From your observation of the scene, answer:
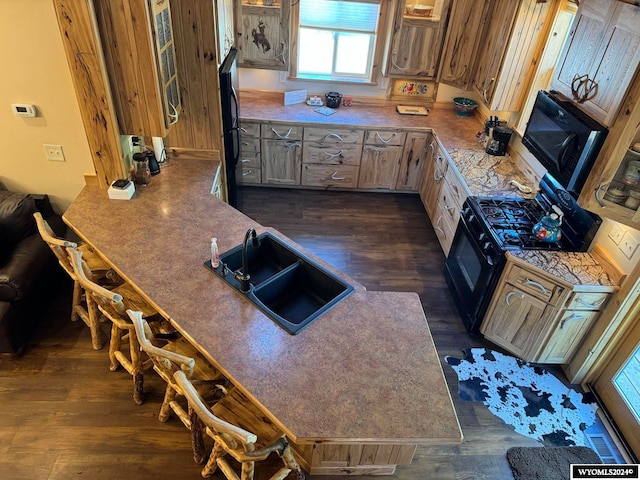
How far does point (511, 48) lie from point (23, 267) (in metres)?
4.06

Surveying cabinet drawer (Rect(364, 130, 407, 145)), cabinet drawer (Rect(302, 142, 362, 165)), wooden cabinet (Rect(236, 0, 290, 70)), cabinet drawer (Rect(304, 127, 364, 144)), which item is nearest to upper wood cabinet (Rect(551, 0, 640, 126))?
cabinet drawer (Rect(364, 130, 407, 145))

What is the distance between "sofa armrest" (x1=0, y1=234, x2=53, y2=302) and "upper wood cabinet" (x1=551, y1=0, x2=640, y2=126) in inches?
146

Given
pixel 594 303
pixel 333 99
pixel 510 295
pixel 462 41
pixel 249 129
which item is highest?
pixel 462 41

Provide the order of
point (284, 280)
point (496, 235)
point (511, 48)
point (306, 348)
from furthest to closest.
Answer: point (511, 48), point (496, 235), point (284, 280), point (306, 348)

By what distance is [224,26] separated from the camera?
11.4 ft

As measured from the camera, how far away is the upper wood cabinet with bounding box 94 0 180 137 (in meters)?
2.46

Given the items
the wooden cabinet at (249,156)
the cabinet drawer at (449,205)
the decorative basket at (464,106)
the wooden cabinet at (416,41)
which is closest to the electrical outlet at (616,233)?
the cabinet drawer at (449,205)

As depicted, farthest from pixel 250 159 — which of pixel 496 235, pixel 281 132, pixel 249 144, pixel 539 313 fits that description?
pixel 539 313

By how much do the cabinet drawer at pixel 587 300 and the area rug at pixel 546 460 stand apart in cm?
86

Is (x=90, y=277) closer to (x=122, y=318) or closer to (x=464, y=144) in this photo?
(x=122, y=318)

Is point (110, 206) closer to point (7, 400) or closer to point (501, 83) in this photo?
point (7, 400)

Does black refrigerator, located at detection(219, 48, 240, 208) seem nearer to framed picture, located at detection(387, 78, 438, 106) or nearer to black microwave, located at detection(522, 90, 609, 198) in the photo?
framed picture, located at detection(387, 78, 438, 106)

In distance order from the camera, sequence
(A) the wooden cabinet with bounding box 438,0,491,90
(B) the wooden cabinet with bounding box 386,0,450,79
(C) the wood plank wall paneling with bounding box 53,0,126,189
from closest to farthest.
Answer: (C) the wood plank wall paneling with bounding box 53,0,126,189 < (A) the wooden cabinet with bounding box 438,0,491,90 < (B) the wooden cabinet with bounding box 386,0,450,79

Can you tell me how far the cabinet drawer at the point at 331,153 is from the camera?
4.66 metres
